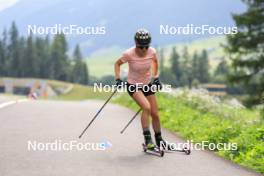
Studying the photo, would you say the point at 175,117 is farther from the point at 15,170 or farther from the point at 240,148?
the point at 15,170

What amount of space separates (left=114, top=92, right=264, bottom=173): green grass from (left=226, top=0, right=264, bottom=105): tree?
54.3 ft

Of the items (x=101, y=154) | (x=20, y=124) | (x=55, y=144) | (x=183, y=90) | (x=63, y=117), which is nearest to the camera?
(x=101, y=154)

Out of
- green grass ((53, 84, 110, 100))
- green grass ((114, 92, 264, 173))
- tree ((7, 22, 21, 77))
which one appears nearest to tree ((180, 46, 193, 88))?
green grass ((53, 84, 110, 100))

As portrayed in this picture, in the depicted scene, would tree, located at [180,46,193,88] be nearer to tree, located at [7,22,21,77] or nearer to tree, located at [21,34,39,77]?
tree, located at [21,34,39,77]

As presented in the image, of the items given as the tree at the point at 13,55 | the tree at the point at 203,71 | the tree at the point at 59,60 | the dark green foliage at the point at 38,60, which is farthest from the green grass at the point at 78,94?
the tree at the point at 203,71

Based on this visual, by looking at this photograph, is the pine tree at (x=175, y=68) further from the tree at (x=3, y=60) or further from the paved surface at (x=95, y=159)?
the paved surface at (x=95, y=159)

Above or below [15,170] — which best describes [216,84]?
below

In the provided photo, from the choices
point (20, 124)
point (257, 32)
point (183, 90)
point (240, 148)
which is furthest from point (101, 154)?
point (257, 32)

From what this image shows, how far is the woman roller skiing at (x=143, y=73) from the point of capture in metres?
9.66

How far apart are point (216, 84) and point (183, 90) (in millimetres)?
168662

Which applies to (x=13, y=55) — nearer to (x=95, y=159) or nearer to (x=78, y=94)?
(x=78, y=94)

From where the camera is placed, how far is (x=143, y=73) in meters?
9.94

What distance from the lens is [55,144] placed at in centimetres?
1037

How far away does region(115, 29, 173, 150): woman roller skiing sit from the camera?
966 cm
